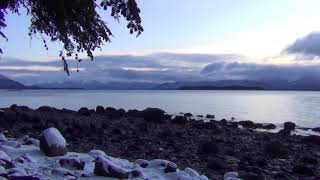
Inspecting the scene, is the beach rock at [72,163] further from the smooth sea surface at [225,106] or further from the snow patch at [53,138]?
the smooth sea surface at [225,106]

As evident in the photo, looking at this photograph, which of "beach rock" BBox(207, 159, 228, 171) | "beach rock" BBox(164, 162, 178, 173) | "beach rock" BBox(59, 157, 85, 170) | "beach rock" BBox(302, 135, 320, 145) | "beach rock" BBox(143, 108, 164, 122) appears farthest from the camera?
"beach rock" BBox(143, 108, 164, 122)

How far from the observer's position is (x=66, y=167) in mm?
10070

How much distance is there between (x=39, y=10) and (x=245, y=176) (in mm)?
6045

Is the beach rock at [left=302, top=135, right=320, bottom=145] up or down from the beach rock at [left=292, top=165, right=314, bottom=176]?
down

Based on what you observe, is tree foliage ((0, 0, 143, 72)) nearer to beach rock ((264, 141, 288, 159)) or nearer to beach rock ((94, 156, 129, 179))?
beach rock ((94, 156, 129, 179))

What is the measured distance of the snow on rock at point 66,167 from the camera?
9.32 meters

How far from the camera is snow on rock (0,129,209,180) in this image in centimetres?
932

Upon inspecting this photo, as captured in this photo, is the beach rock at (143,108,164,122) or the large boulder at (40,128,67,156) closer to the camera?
the large boulder at (40,128,67,156)

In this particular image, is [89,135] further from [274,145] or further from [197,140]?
[274,145]

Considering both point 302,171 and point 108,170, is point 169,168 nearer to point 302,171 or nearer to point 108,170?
point 108,170

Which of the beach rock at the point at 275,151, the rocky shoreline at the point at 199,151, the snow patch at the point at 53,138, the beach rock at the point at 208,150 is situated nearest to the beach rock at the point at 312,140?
the rocky shoreline at the point at 199,151

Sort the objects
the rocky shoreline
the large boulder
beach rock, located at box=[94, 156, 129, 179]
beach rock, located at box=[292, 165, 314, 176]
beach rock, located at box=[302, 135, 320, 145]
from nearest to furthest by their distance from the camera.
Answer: beach rock, located at box=[94, 156, 129, 179] < the large boulder < the rocky shoreline < beach rock, located at box=[292, 165, 314, 176] < beach rock, located at box=[302, 135, 320, 145]

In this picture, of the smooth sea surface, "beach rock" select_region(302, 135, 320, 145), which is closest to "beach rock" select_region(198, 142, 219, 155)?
"beach rock" select_region(302, 135, 320, 145)

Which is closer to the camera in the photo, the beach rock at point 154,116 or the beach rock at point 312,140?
the beach rock at point 312,140
